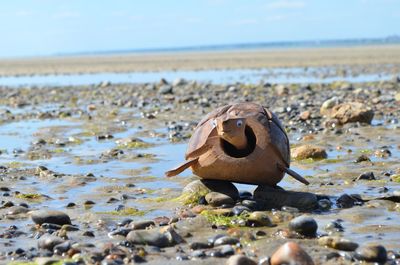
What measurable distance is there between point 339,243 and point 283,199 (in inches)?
63.6

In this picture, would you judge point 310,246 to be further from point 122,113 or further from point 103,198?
point 122,113

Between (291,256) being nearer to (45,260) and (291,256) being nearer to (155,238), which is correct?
(155,238)

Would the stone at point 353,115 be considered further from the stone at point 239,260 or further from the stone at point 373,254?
the stone at point 239,260

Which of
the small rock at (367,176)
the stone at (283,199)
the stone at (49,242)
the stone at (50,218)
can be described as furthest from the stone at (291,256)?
the small rock at (367,176)

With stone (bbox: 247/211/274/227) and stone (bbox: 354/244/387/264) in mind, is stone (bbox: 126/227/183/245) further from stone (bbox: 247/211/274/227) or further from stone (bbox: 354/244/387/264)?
stone (bbox: 354/244/387/264)

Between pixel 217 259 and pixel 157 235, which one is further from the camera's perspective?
pixel 157 235

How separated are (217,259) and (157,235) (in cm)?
64

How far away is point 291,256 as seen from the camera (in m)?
4.56

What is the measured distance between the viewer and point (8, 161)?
1043 cm

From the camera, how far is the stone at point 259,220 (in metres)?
5.83

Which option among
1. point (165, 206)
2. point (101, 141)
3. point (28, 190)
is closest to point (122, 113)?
point (101, 141)

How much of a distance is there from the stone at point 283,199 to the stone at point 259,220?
656mm

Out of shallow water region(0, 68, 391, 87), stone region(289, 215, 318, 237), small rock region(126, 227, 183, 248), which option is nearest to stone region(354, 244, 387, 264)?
stone region(289, 215, 318, 237)

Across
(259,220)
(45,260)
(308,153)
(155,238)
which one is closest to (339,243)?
(259,220)
